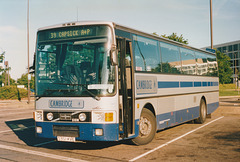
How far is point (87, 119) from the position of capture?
7480 millimetres

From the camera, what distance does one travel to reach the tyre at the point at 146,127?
8930 millimetres

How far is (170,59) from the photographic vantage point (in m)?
11.3

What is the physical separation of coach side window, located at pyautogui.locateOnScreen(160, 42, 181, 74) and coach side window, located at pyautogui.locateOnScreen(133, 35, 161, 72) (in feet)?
1.59

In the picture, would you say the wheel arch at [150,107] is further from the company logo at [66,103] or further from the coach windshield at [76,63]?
the company logo at [66,103]

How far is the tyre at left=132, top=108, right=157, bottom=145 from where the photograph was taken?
893 centimetres

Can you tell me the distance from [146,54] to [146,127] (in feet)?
7.44

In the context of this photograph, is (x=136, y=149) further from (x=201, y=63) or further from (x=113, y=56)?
(x=201, y=63)

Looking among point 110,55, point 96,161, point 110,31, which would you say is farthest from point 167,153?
point 110,31

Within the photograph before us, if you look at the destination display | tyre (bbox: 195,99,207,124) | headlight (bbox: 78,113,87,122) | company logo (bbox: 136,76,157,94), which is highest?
the destination display

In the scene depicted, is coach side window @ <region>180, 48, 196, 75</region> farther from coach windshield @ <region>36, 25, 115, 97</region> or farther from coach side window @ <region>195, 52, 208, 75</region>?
coach windshield @ <region>36, 25, 115, 97</region>

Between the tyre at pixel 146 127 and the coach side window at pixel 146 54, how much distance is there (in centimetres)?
137

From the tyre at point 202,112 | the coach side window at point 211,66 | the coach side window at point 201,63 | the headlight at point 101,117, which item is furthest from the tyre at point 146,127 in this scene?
the coach side window at point 211,66

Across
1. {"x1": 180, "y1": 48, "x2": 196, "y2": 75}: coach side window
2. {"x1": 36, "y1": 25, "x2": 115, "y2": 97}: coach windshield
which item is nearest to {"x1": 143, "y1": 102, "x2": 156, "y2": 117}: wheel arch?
{"x1": 36, "y1": 25, "x2": 115, "y2": 97}: coach windshield

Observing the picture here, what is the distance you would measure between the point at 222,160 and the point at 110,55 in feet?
11.8
